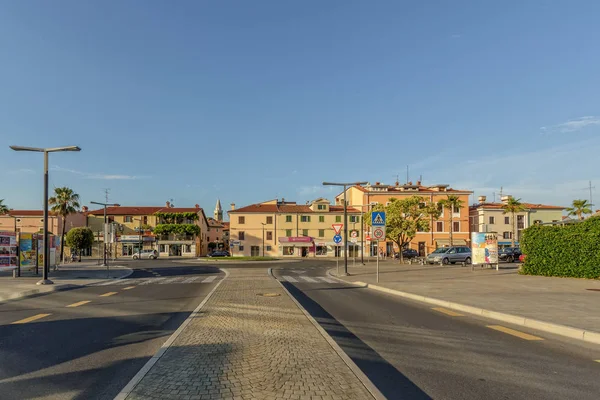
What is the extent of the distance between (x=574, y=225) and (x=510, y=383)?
21761 mm

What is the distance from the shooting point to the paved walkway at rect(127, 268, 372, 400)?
14.9 ft

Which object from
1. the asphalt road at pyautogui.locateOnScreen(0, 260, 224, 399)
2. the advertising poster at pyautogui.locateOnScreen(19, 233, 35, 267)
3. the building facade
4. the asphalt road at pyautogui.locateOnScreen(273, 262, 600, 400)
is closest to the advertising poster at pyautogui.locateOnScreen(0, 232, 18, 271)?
the advertising poster at pyautogui.locateOnScreen(19, 233, 35, 267)

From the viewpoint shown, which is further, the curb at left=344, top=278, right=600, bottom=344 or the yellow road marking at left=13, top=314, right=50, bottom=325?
the yellow road marking at left=13, top=314, right=50, bottom=325

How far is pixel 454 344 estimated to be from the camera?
23.8 ft

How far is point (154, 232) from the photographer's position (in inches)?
2938

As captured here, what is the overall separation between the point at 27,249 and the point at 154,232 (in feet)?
156

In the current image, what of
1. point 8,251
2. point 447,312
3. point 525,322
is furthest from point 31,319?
point 8,251

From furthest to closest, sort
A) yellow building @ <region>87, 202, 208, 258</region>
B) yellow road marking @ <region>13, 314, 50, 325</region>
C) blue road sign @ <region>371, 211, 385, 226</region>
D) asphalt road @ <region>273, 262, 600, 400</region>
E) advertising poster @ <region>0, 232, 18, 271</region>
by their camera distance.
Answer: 1. yellow building @ <region>87, 202, 208, 258</region>
2. advertising poster @ <region>0, 232, 18, 271</region>
3. blue road sign @ <region>371, 211, 385, 226</region>
4. yellow road marking @ <region>13, 314, 50, 325</region>
5. asphalt road @ <region>273, 262, 600, 400</region>

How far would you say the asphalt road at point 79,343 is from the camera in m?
5.09

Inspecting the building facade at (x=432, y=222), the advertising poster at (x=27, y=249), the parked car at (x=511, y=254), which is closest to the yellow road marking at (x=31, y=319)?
the advertising poster at (x=27, y=249)

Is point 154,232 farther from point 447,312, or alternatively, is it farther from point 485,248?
point 447,312

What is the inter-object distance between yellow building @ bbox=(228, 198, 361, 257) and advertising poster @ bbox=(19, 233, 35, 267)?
41.3m

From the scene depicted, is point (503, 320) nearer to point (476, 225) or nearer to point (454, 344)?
point (454, 344)

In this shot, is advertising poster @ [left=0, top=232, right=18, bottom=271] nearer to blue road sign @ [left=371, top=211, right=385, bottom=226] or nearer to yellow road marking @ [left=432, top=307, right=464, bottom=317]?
blue road sign @ [left=371, top=211, right=385, bottom=226]
